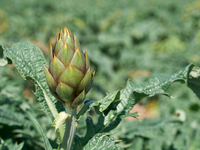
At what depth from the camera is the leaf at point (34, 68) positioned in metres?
0.61

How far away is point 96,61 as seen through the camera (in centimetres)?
235

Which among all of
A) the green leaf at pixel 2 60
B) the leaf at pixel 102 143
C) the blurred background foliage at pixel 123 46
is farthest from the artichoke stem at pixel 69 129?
the blurred background foliage at pixel 123 46

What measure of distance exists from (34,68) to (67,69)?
21 centimetres

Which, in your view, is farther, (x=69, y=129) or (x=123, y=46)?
(x=123, y=46)

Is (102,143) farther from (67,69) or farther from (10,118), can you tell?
(10,118)

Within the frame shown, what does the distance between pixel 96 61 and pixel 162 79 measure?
169 centimetres

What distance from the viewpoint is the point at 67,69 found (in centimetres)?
47

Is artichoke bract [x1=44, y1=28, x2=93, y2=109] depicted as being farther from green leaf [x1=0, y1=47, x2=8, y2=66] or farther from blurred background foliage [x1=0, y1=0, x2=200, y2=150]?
blurred background foliage [x1=0, y1=0, x2=200, y2=150]

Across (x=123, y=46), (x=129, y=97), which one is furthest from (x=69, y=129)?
(x=123, y=46)

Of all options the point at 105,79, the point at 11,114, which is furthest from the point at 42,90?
the point at 105,79

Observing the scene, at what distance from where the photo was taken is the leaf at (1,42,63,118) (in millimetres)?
608

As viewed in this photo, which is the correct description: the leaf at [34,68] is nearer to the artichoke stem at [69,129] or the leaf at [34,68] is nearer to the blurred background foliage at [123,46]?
the artichoke stem at [69,129]

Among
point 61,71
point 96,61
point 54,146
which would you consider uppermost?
point 61,71

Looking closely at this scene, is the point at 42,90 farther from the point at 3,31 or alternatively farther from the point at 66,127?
the point at 3,31
